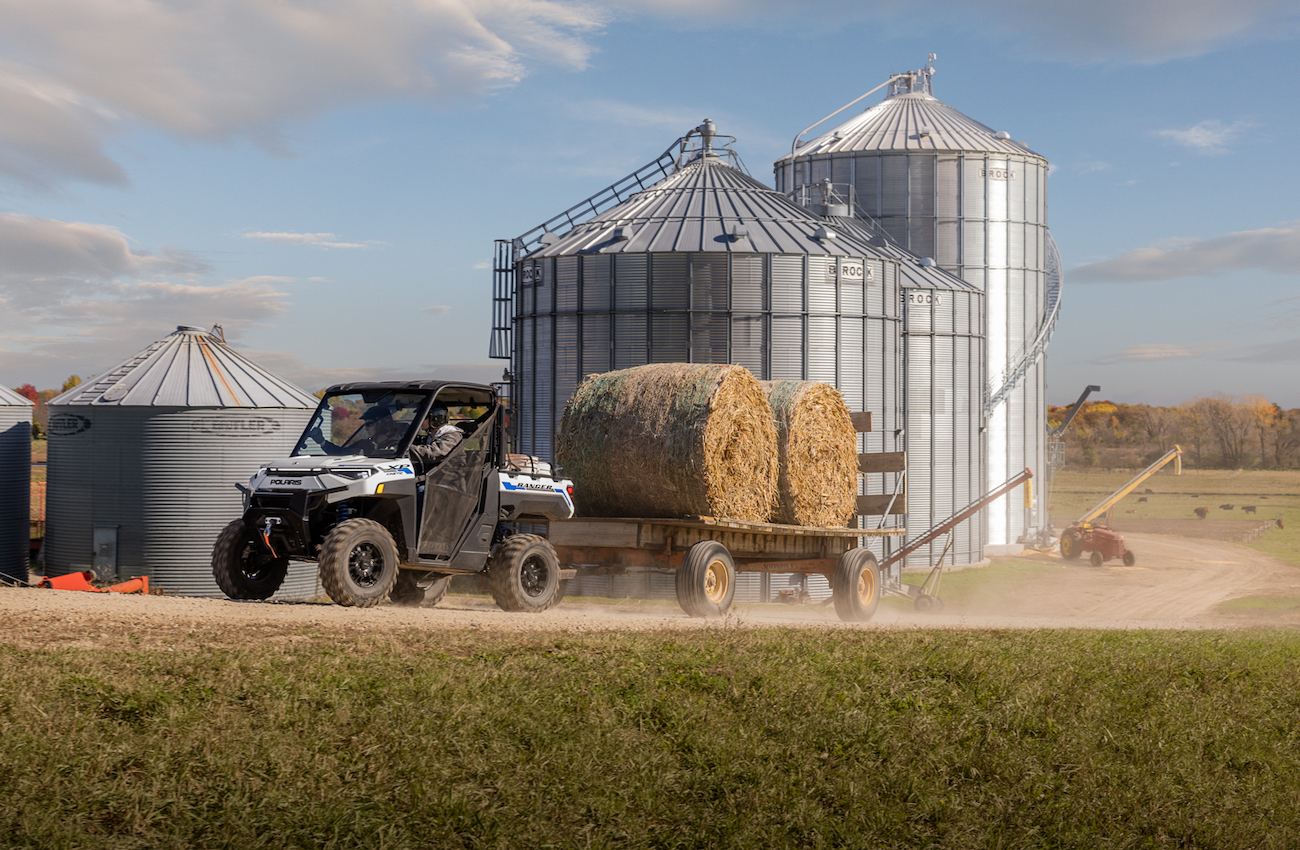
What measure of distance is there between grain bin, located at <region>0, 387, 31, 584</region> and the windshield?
1912 centimetres

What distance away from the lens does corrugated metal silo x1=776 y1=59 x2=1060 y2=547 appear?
145 feet

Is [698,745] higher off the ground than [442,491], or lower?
lower

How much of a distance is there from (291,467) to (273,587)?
5.67 ft

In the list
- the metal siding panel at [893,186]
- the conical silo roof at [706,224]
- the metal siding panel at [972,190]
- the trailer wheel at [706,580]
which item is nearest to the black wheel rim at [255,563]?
the trailer wheel at [706,580]

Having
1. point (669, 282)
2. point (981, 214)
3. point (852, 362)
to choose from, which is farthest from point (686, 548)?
point (981, 214)

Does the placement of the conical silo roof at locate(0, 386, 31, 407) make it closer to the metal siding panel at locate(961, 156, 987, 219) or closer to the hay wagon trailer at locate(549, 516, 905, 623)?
the hay wagon trailer at locate(549, 516, 905, 623)

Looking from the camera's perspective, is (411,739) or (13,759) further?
(411,739)

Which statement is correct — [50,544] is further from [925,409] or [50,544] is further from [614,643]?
[925,409]

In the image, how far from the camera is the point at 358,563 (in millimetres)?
12117

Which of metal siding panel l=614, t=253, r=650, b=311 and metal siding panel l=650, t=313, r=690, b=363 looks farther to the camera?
metal siding panel l=614, t=253, r=650, b=311

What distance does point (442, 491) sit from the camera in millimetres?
13062

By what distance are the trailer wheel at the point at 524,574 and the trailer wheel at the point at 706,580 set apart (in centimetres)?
181

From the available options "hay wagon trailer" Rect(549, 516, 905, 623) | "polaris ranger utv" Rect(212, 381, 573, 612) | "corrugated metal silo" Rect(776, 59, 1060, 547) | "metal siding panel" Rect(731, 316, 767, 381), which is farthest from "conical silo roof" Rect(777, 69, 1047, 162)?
"polaris ranger utv" Rect(212, 381, 573, 612)

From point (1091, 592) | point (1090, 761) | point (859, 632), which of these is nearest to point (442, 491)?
point (859, 632)
